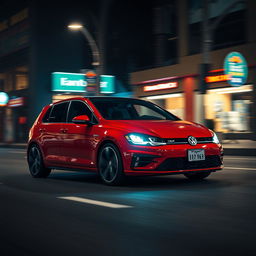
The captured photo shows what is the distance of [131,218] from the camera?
19.5ft

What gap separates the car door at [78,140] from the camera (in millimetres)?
9336

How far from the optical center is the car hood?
8578 mm

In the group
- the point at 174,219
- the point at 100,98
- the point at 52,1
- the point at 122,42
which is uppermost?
the point at 52,1

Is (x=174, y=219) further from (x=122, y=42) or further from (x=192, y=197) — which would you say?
(x=122, y=42)

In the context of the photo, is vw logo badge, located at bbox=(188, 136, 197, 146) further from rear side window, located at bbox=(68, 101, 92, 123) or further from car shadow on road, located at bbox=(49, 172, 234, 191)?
rear side window, located at bbox=(68, 101, 92, 123)

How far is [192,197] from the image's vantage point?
734 cm

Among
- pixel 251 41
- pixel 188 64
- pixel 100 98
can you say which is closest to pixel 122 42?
pixel 188 64

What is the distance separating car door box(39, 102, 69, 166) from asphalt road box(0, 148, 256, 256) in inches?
31.1

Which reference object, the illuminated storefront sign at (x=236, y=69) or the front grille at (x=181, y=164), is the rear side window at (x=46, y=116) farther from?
the illuminated storefront sign at (x=236, y=69)

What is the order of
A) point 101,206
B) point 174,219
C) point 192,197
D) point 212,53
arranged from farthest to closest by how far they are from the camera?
1. point 212,53
2. point 192,197
3. point 101,206
4. point 174,219

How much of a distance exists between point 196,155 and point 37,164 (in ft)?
11.3

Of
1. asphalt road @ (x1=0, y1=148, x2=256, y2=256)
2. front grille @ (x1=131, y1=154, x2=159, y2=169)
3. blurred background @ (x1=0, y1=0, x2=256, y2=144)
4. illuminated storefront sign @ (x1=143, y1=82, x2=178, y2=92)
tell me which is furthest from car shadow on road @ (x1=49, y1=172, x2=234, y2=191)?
illuminated storefront sign @ (x1=143, y1=82, x2=178, y2=92)

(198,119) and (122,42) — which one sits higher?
(122,42)

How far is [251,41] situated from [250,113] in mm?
2975
